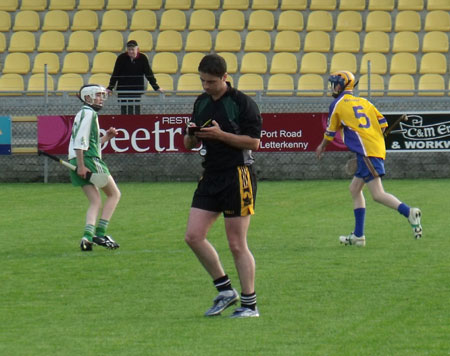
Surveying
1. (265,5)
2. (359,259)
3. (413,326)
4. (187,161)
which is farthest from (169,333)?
(265,5)

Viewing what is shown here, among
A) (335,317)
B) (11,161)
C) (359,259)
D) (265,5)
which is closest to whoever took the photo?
(335,317)

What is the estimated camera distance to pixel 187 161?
910 inches

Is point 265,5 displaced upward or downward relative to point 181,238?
upward

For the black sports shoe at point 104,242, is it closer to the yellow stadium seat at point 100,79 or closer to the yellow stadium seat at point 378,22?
the yellow stadium seat at point 100,79

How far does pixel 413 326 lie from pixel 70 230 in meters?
7.61

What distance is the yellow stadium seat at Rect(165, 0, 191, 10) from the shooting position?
27938 millimetres

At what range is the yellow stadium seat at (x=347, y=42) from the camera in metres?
26.4

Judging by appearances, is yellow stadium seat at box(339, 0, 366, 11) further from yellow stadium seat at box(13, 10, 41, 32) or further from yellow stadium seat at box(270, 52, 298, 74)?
yellow stadium seat at box(13, 10, 41, 32)

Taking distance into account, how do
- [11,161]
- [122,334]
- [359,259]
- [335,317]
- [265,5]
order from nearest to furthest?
[122,334], [335,317], [359,259], [11,161], [265,5]

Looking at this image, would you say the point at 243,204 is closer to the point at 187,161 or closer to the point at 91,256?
the point at 91,256

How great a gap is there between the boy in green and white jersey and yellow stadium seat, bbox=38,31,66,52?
15469 mm

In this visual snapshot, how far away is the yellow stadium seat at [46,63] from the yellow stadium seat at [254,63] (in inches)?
179

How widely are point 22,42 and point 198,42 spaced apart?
14.6ft

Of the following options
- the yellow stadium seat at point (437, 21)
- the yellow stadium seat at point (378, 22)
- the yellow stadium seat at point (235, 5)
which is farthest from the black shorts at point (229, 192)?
the yellow stadium seat at point (235, 5)
